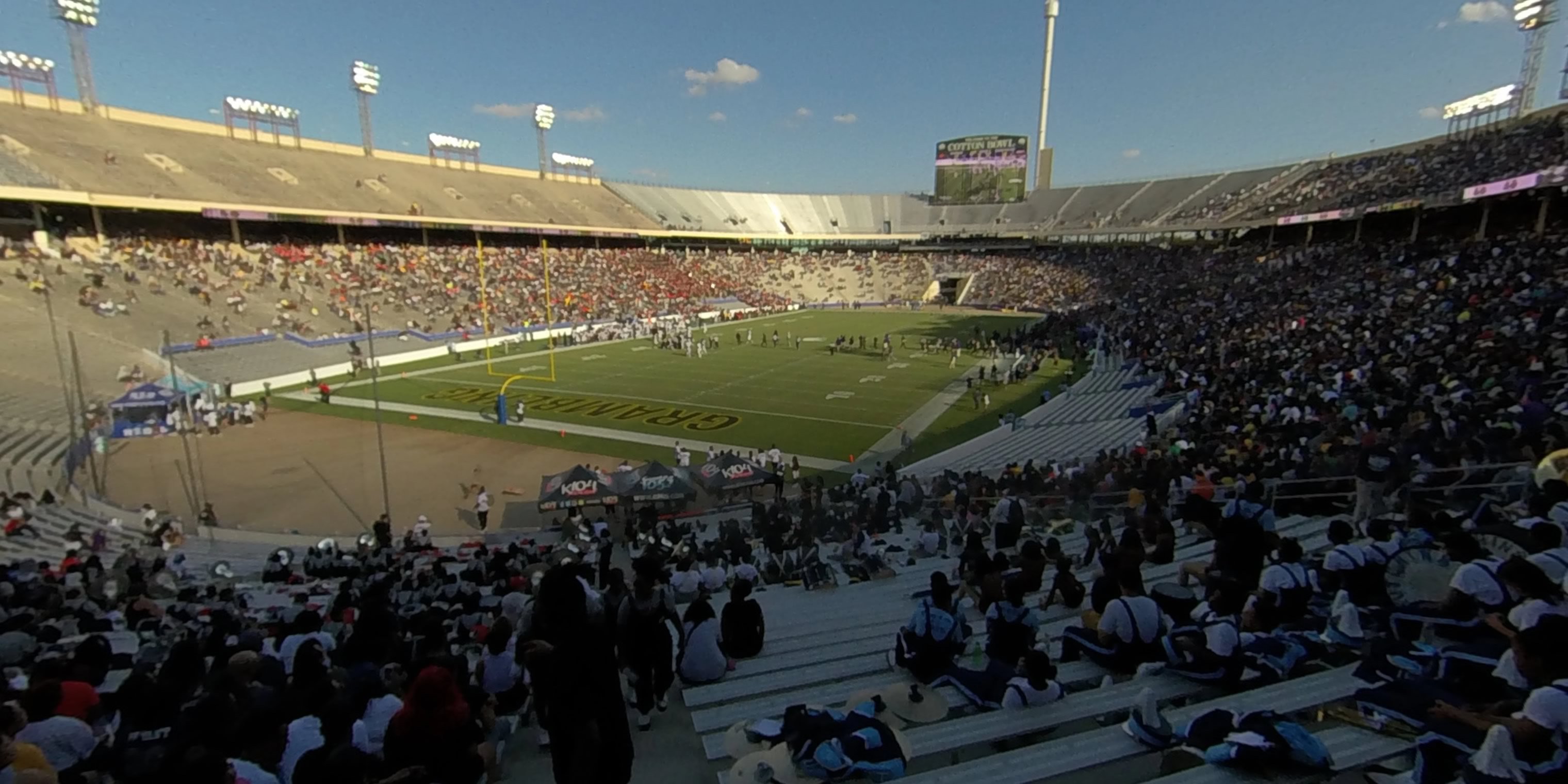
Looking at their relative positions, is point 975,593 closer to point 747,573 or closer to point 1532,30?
point 747,573

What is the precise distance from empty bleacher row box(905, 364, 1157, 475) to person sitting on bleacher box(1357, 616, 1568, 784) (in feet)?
41.2

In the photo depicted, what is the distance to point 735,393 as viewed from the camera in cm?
3269

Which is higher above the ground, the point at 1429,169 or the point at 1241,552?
the point at 1429,169

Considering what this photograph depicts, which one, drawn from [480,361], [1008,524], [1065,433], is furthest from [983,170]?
[1008,524]

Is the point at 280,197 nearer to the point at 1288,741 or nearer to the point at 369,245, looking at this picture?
the point at 369,245

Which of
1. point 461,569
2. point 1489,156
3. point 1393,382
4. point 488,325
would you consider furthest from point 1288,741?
point 488,325

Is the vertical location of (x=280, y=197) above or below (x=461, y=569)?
above

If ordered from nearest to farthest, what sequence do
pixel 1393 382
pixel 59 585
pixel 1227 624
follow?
pixel 1227 624 < pixel 59 585 < pixel 1393 382

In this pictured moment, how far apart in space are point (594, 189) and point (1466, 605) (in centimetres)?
8561

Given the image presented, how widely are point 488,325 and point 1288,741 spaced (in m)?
50.0

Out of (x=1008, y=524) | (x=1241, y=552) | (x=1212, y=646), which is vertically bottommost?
(x=1008, y=524)

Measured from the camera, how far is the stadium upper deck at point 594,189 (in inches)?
1572

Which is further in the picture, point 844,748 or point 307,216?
point 307,216

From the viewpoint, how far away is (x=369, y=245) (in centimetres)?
5441
